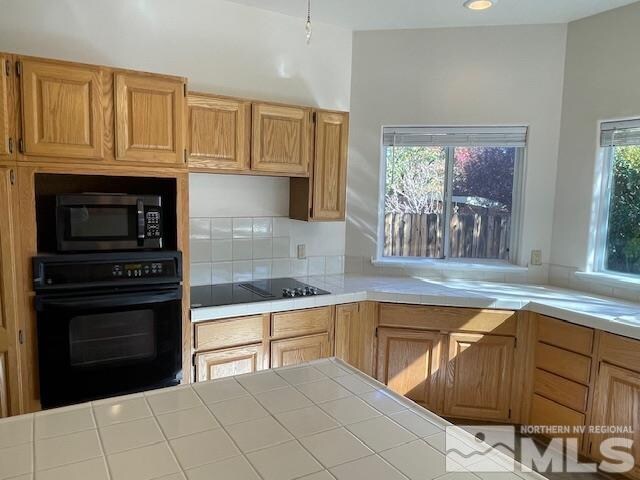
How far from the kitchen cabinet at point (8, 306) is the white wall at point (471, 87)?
2211 millimetres

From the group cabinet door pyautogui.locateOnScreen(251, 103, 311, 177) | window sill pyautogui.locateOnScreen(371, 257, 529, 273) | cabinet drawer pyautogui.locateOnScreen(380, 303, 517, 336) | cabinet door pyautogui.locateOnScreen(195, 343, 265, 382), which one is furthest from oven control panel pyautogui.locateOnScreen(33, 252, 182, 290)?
window sill pyautogui.locateOnScreen(371, 257, 529, 273)

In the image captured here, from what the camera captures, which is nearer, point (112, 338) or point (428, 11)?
point (112, 338)

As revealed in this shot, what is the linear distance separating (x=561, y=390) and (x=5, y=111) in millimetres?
3144

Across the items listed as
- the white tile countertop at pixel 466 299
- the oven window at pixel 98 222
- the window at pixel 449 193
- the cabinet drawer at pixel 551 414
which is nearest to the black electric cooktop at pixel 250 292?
the white tile countertop at pixel 466 299

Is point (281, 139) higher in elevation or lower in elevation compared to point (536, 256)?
higher

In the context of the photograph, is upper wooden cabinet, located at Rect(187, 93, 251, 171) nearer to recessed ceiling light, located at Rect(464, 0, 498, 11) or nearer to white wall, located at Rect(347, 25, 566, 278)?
white wall, located at Rect(347, 25, 566, 278)

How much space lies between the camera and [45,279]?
81.3 inches

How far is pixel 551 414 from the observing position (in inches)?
108

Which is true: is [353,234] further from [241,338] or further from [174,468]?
[174,468]

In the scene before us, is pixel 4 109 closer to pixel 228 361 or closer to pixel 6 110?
pixel 6 110

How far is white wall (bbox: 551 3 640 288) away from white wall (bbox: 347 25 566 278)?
0.24 ft

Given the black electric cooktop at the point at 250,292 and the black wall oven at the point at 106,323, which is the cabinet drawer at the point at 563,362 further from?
the black wall oven at the point at 106,323

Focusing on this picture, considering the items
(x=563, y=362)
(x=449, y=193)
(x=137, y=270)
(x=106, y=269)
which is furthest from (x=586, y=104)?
(x=106, y=269)

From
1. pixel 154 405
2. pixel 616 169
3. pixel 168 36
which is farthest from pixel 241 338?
pixel 616 169
